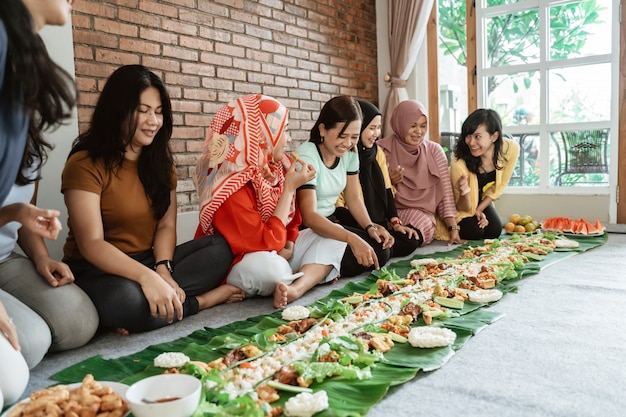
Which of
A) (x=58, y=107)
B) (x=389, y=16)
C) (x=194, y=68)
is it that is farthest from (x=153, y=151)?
(x=389, y=16)

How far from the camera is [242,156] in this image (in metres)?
2.39

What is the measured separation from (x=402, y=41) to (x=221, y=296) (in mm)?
3541

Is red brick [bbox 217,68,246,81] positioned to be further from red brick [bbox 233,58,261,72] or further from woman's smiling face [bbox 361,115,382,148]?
woman's smiling face [bbox 361,115,382,148]

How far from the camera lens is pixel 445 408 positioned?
1304 millimetres

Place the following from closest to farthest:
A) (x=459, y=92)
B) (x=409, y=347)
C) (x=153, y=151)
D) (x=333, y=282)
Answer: (x=409, y=347) → (x=153, y=151) → (x=333, y=282) → (x=459, y=92)

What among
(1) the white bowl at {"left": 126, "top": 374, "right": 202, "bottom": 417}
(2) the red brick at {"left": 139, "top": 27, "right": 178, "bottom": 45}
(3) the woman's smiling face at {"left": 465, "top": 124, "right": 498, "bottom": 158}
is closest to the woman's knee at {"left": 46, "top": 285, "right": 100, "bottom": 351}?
(1) the white bowl at {"left": 126, "top": 374, "right": 202, "bottom": 417}

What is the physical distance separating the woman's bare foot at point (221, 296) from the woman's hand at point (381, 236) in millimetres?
828

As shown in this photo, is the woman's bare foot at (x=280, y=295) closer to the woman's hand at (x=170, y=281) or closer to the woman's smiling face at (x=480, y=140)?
the woman's hand at (x=170, y=281)

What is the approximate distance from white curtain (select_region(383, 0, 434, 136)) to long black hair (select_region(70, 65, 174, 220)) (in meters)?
3.19

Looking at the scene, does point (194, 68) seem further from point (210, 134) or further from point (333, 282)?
point (333, 282)

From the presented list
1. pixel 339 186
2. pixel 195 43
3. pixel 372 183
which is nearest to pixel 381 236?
pixel 339 186

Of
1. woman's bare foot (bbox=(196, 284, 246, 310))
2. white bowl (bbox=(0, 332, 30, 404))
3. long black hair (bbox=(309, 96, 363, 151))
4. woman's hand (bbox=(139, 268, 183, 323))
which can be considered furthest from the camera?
long black hair (bbox=(309, 96, 363, 151))

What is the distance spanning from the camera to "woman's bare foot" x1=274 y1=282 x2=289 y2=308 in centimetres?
225

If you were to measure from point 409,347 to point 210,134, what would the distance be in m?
1.39
